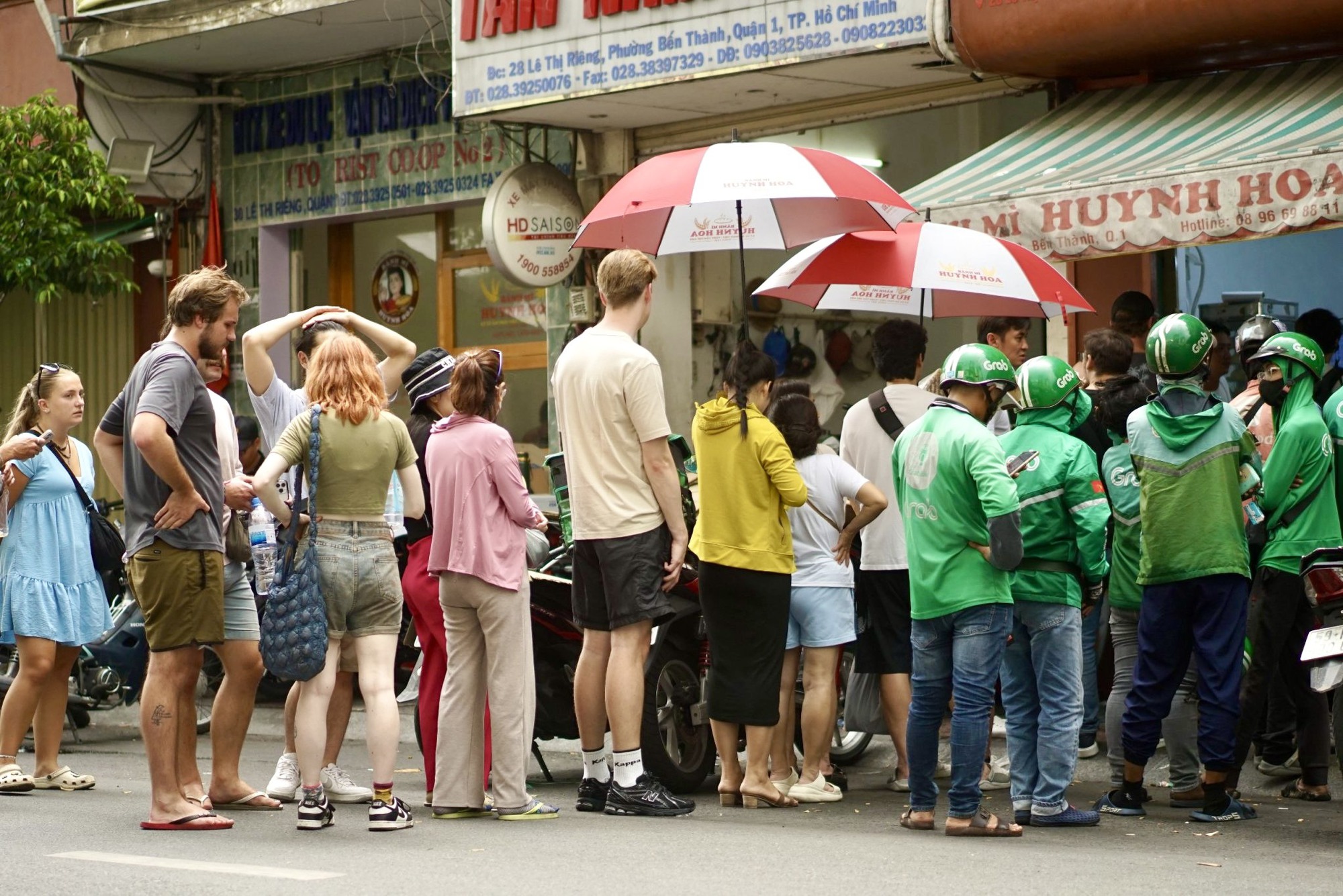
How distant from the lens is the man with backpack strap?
27.4 ft

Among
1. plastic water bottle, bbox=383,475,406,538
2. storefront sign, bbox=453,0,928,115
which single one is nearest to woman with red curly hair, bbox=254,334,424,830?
plastic water bottle, bbox=383,475,406,538

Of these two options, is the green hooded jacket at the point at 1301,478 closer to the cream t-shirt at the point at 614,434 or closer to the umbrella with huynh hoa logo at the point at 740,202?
the umbrella with huynh hoa logo at the point at 740,202

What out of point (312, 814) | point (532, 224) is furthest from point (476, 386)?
point (532, 224)

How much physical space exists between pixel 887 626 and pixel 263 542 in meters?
2.63

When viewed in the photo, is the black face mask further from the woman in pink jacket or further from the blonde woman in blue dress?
the blonde woman in blue dress

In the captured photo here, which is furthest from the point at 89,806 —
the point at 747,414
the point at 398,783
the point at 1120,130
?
the point at 1120,130

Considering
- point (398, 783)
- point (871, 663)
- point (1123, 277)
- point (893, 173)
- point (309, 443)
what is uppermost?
point (893, 173)

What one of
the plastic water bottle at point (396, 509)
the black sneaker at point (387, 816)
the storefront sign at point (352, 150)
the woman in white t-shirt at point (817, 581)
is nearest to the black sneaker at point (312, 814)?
the black sneaker at point (387, 816)

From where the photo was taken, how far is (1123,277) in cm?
1234

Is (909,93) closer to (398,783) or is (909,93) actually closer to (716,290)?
(716,290)

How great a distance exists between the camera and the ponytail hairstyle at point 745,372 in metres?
7.75

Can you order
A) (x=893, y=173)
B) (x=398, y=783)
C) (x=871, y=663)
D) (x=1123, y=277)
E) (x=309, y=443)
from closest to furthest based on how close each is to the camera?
(x=309, y=443), (x=871, y=663), (x=398, y=783), (x=1123, y=277), (x=893, y=173)

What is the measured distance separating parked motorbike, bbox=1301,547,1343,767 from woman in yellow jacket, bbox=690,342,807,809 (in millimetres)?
1922

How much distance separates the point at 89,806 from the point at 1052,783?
12.5 feet
